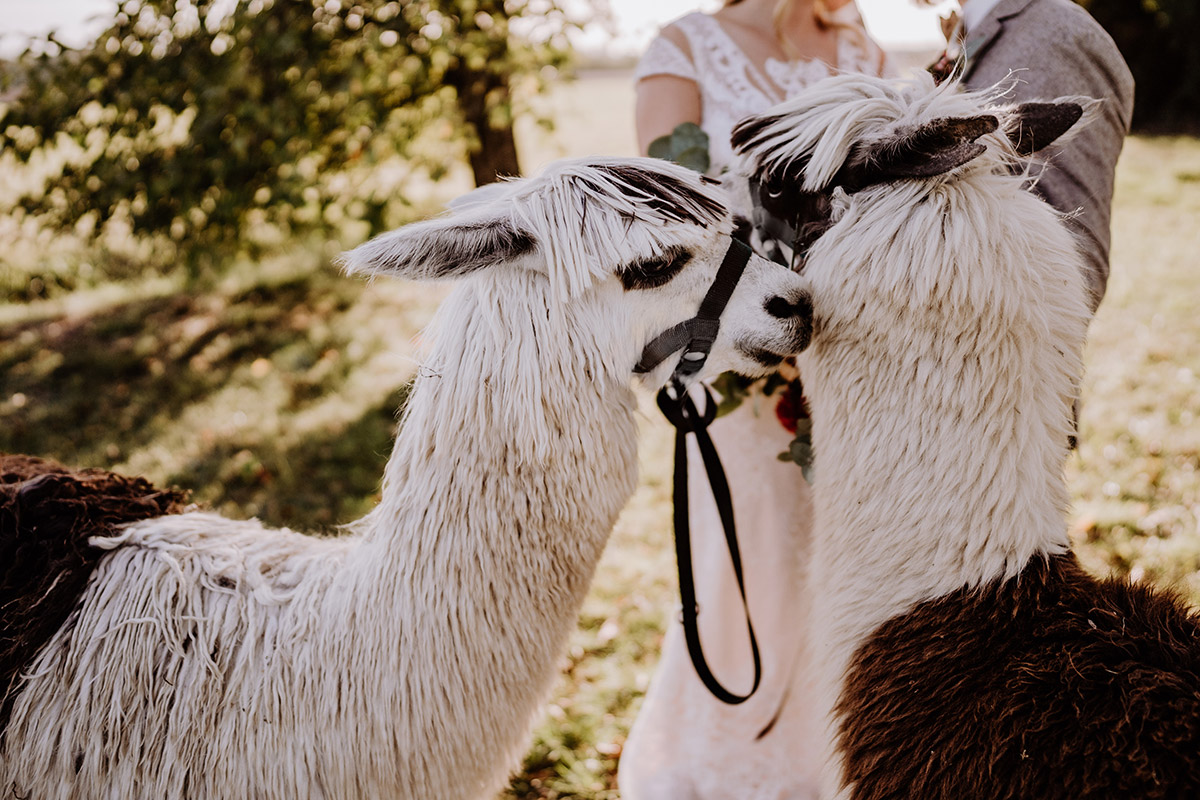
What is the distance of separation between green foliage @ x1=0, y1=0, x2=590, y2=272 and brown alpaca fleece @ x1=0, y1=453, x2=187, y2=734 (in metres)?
2.24

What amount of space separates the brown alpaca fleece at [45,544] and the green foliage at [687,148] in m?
1.50

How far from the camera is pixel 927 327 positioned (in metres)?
1.40

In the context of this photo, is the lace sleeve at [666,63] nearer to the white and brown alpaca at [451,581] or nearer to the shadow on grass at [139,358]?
the white and brown alpaca at [451,581]

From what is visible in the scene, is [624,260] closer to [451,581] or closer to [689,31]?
[451,581]

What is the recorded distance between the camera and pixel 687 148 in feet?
6.10

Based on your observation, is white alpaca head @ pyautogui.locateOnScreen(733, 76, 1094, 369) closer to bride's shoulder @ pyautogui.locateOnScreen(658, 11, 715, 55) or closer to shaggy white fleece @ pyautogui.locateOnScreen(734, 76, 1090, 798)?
shaggy white fleece @ pyautogui.locateOnScreen(734, 76, 1090, 798)

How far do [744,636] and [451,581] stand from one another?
4.52 ft

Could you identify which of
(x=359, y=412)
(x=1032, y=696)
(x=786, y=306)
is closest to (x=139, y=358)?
(x=359, y=412)

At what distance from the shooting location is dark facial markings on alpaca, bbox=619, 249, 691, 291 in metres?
1.45

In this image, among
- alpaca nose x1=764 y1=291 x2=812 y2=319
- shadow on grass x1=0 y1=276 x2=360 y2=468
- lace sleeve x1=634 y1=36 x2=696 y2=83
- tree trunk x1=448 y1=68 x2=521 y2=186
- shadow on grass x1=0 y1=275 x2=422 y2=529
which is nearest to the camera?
alpaca nose x1=764 y1=291 x2=812 y2=319

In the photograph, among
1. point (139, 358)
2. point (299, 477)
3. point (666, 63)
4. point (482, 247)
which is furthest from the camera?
point (139, 358)

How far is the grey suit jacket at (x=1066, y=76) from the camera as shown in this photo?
65.7 inches

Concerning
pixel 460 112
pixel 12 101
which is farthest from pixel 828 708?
pixel 12 101

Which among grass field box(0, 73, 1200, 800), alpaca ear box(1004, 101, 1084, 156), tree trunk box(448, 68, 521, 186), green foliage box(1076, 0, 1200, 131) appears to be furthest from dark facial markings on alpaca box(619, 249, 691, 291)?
green foliage box(1076, 0, 1200, 131)
